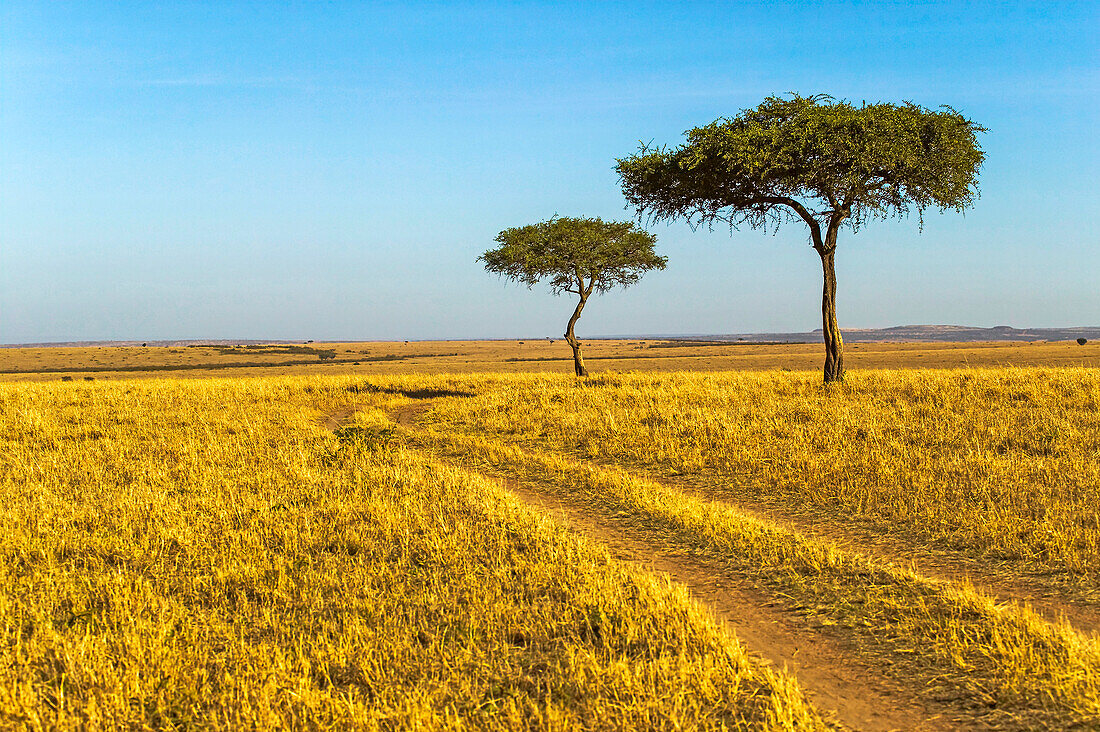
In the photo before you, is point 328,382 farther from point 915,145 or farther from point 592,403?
point 915,145

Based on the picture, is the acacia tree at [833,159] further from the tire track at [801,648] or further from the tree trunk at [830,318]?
the tire track at [801,648]

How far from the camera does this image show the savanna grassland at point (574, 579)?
16.0ft

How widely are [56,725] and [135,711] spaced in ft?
1.58

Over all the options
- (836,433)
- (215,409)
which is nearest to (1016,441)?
(836,433)

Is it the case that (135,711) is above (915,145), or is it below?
below

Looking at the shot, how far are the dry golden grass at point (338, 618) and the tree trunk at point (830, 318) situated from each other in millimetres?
15941

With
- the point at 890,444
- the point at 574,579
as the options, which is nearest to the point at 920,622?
the point at 574,579

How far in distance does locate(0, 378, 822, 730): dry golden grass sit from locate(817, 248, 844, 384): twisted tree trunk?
52.3 feet

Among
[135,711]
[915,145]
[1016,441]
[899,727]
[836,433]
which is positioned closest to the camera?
[899,727]

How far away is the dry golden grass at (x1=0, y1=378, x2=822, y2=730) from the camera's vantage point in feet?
15.7

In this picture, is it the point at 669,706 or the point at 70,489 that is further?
the point at 70,489

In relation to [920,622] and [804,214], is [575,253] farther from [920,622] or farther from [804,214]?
[920,622]

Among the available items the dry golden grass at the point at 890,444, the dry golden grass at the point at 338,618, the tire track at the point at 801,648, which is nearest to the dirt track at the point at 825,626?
the tire track at the point at 801,648

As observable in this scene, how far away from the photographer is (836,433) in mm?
14328
